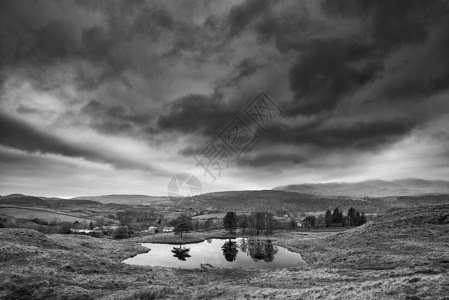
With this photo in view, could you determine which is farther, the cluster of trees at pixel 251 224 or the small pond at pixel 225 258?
the cluster of trees at pixel 251 224

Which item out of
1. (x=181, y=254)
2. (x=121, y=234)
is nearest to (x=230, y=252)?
(x=181, y=254)

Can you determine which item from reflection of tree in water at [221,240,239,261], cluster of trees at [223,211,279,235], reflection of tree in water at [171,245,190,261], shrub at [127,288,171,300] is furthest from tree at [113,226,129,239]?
shrub at [127,288,171,300]

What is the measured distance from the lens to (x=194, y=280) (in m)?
33.4

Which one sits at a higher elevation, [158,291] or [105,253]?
[158,291]

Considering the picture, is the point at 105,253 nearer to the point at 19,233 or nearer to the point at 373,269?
the point at 19,233

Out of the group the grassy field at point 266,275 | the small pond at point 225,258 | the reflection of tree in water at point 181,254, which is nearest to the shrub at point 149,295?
the grassy field at point 266,275

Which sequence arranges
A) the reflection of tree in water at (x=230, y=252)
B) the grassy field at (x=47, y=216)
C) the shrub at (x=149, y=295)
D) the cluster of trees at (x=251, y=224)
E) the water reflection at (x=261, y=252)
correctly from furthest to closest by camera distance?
the grassy field at (x=47, y=216), the cluster of trees at (x=251, y=224), the reflection of tree in water at (x=230, y=252), the water reflection at (x=261, y=252), the shrub at (x=149, y=295)

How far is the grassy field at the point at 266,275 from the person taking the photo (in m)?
22.0

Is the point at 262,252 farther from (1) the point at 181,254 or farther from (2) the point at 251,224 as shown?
(2) the point at 251,224

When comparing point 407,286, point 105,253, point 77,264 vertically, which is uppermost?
point 407,286

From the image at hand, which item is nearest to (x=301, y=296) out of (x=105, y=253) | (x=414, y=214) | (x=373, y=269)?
(x=373, y=269)

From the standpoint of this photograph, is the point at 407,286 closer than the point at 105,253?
Yes

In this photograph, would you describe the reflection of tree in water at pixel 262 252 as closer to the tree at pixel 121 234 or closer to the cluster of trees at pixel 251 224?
the cluster of trees at pixel 251 224

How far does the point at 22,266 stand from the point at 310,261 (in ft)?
145
